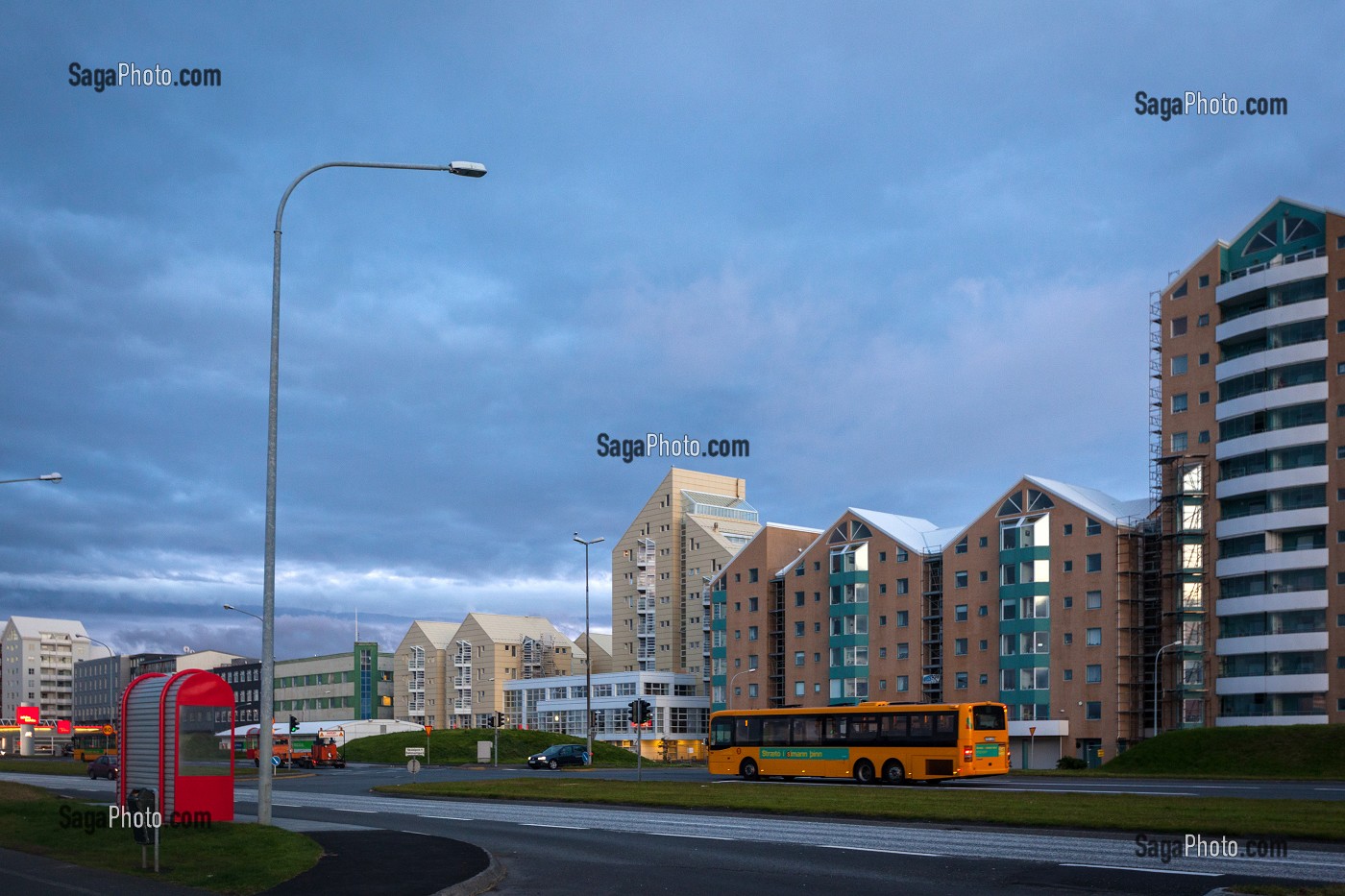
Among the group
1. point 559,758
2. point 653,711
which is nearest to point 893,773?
point 559,758

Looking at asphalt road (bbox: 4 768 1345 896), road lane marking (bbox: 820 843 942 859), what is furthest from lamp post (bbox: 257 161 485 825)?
road lane marking (bbox: 820 843 942 859)

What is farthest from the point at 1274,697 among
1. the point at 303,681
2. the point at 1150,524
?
the point at 303,681

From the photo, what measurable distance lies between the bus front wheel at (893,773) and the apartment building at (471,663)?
103m

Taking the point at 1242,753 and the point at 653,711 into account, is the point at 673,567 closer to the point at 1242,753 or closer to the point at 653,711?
the point at 653,711

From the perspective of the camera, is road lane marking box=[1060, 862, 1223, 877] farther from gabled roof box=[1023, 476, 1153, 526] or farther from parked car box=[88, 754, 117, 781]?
gabled roof box=[1023, 476, 1153, 526]

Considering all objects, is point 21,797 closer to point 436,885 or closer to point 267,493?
point 267,493

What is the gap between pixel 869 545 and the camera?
100 meters

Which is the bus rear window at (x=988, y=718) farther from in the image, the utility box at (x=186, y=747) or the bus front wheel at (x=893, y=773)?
the utility box at (x=186, y=747)

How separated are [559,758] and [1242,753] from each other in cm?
3668

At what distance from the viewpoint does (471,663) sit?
492 ft

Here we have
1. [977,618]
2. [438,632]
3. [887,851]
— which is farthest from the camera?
[438,632]

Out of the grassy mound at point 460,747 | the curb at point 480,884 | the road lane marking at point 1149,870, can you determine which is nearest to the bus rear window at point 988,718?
the road lane marking at point 1149,870

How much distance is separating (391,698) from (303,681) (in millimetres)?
14081

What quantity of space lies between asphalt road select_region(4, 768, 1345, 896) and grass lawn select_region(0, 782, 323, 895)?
10.5 feet
